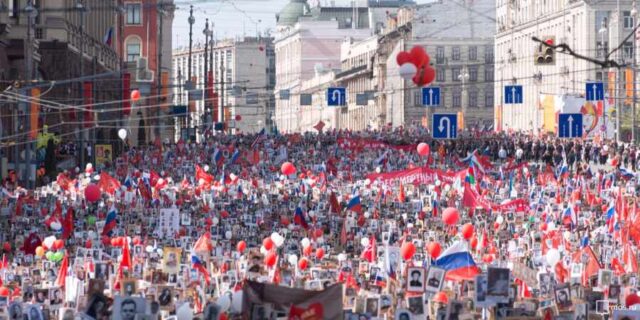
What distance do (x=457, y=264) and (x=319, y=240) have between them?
10.5 meters

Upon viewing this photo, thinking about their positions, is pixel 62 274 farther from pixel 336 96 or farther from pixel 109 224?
pixel 336 96

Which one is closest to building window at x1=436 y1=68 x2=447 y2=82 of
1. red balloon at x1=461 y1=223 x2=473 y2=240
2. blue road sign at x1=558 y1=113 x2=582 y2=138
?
blue road sign at x1=558 y1=113 x2=582 y2=138

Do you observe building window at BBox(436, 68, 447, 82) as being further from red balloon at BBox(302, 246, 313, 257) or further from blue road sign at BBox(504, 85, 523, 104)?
red balloon at BBox(302, 246, 313, 257)

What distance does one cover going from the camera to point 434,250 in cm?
3631

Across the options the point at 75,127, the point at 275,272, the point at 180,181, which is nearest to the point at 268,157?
the point at 75,127

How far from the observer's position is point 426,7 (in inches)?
6191

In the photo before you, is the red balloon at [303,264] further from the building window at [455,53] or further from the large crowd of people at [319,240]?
the building window at [455,53]

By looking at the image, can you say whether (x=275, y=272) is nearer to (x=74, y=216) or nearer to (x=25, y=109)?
(x=74, y=216)

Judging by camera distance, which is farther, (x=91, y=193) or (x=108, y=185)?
(x=108, y=185)

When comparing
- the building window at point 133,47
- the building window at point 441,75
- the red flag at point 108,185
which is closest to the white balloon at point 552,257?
the red flag at point 108,185

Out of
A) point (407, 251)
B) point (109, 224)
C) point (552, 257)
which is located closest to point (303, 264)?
point (407, 251)

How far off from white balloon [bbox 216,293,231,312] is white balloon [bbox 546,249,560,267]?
26.7ft

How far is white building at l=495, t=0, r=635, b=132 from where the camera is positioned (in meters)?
115

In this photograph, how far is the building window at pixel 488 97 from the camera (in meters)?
156
